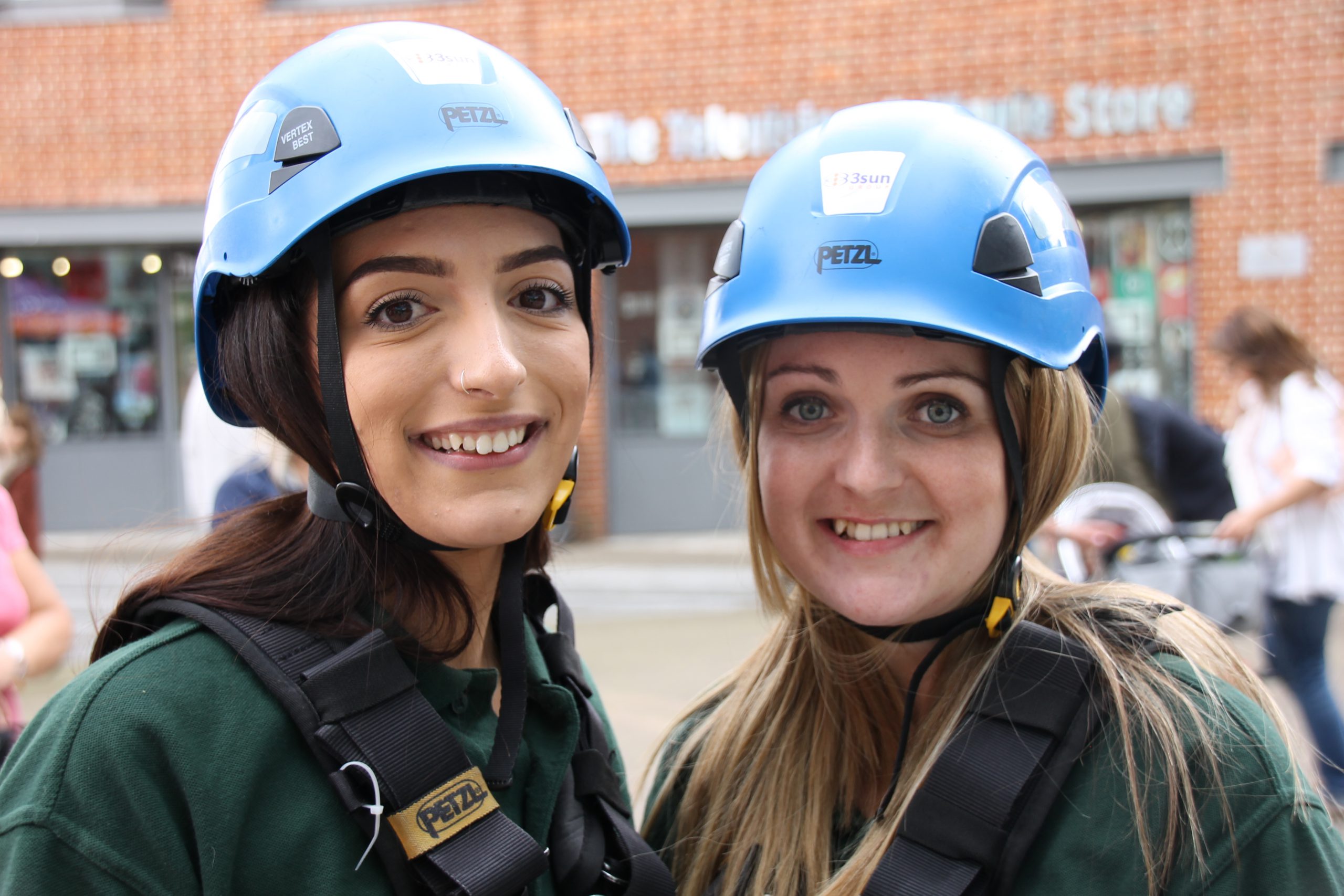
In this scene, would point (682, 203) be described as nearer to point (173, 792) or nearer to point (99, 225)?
point (99, 225)

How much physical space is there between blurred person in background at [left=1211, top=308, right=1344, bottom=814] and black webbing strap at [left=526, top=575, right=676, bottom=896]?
12.1 ft

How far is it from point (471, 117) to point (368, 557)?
702mm

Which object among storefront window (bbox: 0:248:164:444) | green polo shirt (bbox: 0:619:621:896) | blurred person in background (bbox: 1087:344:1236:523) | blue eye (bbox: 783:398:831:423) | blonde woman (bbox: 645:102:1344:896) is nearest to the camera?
green polo shirt (bbox: 0:619:621:896)

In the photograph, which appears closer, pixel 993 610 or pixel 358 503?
pixel 358 503

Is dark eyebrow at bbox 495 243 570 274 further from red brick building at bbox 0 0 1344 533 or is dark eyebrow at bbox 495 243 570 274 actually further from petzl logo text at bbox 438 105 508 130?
red brick building at bbox 0 0 1344 533

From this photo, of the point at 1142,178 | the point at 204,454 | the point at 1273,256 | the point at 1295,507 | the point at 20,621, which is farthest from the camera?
the point at 1142,178

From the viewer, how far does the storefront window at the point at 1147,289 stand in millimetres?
9594

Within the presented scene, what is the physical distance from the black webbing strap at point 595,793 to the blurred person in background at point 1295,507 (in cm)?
368

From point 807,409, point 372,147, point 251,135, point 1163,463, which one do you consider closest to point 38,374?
point 1163,463

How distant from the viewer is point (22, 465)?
6.28 m

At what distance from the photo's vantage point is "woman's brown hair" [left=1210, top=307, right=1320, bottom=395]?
4.93 m

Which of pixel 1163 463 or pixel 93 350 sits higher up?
pixel 93 350

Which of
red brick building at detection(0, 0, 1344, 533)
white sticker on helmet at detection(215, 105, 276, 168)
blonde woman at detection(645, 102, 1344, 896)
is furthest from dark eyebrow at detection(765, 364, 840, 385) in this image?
Answer: red brick building at detection(0, 0, 1344, 533)

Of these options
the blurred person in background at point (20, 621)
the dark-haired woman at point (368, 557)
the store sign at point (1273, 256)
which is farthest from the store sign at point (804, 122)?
the dark-haired woman at point (368, 557)
